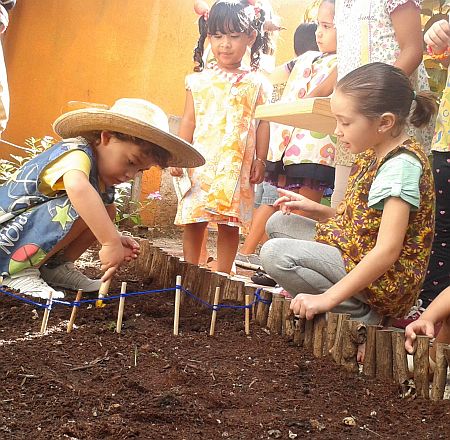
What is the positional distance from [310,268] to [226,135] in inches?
54.1

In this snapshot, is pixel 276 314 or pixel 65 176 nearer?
pixel 276 314

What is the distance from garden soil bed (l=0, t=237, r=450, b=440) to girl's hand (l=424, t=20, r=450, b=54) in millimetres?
1498

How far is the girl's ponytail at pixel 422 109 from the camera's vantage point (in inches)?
110

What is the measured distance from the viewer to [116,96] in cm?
750

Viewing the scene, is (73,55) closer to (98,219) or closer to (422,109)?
(98,219)

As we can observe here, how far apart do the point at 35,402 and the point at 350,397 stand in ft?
3.00

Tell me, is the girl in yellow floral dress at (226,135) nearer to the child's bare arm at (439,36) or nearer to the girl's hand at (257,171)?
the girl's hand at (257,171)

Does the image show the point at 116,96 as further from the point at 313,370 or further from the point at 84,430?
the point at 84,430

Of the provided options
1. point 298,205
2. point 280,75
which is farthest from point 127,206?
point 298,205

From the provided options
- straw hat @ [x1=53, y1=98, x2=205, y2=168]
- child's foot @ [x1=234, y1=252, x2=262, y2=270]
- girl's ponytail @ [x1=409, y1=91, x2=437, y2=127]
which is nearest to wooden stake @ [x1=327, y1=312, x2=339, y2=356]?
girl's ponytail @ [x1=409, y1=91, x2=437, y2=127]

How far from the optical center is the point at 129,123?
3.04 metres

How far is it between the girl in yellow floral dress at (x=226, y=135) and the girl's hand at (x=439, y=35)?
3.95 ft

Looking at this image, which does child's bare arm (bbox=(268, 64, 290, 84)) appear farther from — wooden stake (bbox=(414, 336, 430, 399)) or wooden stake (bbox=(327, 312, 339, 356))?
wooden stake (bbox=(414, 336, 430, 399))

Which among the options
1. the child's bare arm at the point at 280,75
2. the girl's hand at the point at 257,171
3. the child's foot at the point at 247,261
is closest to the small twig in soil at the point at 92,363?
the girl's hand at the point at 257,171
